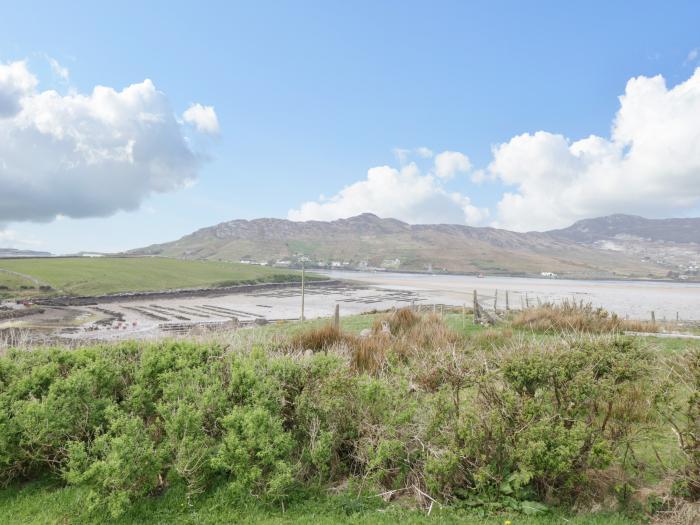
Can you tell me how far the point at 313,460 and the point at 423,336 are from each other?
6.42 m

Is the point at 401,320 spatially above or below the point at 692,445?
below

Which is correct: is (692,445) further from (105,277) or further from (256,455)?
(105,277)

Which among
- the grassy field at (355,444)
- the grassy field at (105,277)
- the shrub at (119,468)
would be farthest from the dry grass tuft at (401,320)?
the grassy field at (105,277)

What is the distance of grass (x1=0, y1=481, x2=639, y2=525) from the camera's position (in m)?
4.22

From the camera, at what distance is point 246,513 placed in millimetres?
4457

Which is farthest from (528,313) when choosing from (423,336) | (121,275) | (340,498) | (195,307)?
(121,275)

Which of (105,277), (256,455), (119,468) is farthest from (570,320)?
(105,277)

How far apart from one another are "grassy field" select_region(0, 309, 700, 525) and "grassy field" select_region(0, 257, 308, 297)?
193 ft

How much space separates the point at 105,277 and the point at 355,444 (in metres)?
74.6

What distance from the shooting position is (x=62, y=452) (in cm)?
523

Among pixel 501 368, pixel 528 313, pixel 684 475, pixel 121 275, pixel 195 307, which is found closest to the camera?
pixel 684 475

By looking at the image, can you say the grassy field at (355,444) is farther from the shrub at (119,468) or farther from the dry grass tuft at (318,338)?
the dry grass tuft at (318,338)

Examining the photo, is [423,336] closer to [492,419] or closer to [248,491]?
[492,419]

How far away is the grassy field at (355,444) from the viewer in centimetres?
439
